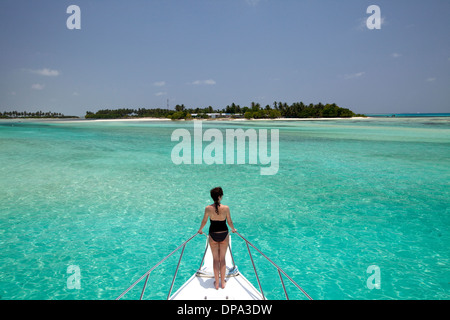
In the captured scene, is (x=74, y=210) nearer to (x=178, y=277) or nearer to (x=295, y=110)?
(x=178, y=277)

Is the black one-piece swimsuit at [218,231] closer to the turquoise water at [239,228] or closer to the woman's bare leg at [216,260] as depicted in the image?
the woman's bare leg at [216,260]

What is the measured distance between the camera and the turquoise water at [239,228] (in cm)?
628

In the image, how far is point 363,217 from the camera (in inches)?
392

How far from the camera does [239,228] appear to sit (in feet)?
30.1

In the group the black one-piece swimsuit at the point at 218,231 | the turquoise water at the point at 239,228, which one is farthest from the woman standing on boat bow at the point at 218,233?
the turquoise water at the point at 239,228

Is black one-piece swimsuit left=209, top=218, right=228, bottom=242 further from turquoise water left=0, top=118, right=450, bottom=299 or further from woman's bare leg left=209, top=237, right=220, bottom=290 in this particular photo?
turquoise water left=0, top=118, right=450, bottom=299

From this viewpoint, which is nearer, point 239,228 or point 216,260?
point 216,260

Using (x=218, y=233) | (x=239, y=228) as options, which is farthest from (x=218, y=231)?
(x=239, y=228)

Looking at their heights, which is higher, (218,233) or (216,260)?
(218,233)

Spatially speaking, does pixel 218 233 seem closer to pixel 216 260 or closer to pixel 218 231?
pixel 218 231

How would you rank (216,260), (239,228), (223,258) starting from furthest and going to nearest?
(239,228) < (223,258) < (216,260)

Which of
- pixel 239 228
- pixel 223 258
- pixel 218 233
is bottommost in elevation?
pixel 239 228
